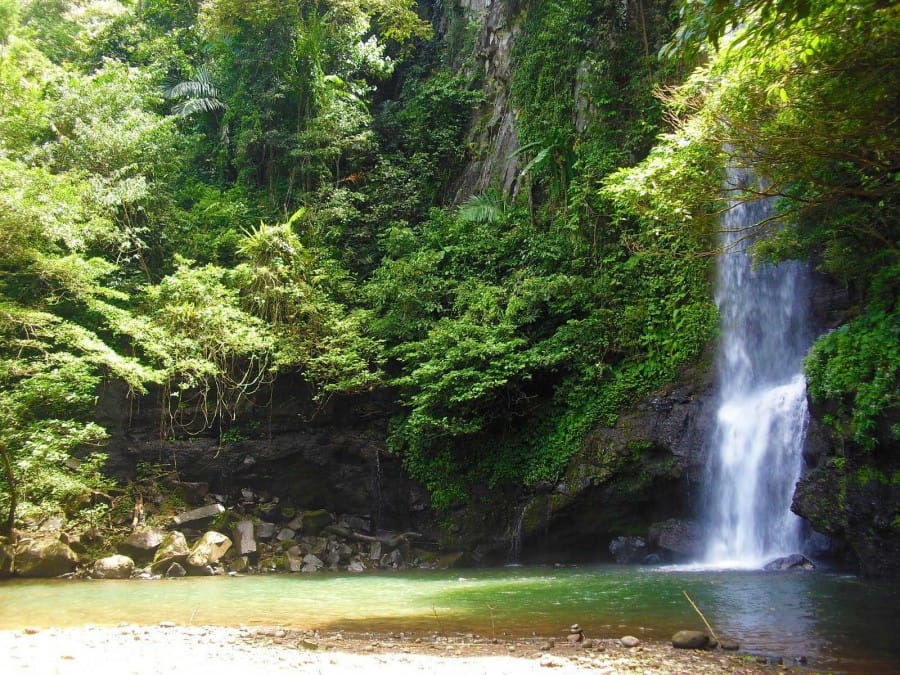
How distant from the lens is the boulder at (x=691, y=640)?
17.7 ft

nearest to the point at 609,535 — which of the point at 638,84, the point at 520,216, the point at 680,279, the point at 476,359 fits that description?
the point at 476,359

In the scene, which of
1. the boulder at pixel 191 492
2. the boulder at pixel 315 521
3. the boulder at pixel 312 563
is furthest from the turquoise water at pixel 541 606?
the boulder at pixel 191 492

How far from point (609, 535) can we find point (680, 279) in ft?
16.8

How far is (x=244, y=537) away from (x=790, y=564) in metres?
9.45

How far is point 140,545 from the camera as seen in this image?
38.2ft

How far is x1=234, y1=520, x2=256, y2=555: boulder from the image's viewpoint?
12.2m

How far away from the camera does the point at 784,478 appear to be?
1013cm

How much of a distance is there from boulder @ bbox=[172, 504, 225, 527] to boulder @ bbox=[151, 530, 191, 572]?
2.90 ft

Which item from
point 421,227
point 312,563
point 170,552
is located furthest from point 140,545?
point 421,227

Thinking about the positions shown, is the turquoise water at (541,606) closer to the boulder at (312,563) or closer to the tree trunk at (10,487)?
the tree trunk at (10,487)

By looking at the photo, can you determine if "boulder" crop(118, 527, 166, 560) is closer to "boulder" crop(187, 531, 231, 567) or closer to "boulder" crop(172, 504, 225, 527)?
"boulder" crop(187, 531, 231, 567)

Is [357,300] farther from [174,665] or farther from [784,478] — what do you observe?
[174,665]

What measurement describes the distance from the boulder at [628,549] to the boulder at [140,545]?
838cm

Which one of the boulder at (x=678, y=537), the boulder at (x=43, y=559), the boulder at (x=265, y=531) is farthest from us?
the boulder at (x=265, y=531)
